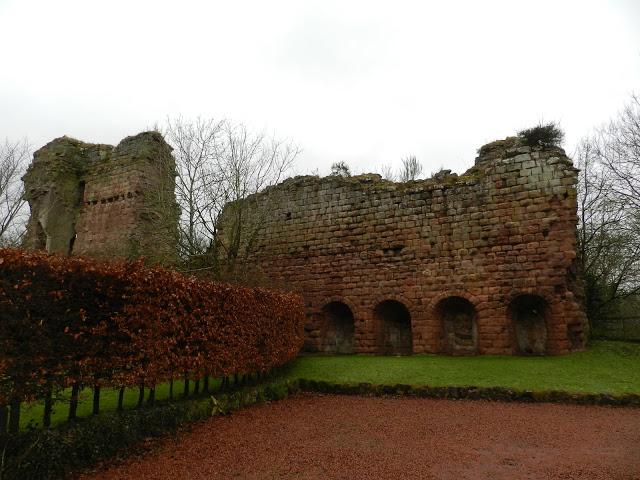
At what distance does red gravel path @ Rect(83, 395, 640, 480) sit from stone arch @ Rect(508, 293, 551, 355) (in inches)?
166

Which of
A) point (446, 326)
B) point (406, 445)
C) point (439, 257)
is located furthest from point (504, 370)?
point (406, 445)

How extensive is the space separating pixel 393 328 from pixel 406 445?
Result: 26.6ft

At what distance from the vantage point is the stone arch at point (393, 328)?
1377cm

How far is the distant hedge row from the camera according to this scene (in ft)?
15.2

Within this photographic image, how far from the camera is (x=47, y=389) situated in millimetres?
4938

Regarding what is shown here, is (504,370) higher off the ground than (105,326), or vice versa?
(105,326)

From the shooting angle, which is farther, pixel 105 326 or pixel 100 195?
pixel 100 195

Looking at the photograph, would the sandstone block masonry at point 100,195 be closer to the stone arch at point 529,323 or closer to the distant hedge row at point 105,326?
the distant hedge row at point 105,326

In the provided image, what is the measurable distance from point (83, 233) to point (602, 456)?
16.1 meters

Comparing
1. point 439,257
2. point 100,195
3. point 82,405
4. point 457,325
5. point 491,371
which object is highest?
point 100,195

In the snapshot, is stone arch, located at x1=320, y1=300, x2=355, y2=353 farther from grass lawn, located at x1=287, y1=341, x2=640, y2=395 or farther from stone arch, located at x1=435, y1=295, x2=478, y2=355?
stone arch, located at x1=435, y1=295, x2=478, y2=355

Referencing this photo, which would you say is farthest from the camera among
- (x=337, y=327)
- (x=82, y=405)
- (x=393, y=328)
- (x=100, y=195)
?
(x=100, y=195)

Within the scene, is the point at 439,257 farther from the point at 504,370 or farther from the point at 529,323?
the point at 504,370

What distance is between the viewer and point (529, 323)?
12.4m
